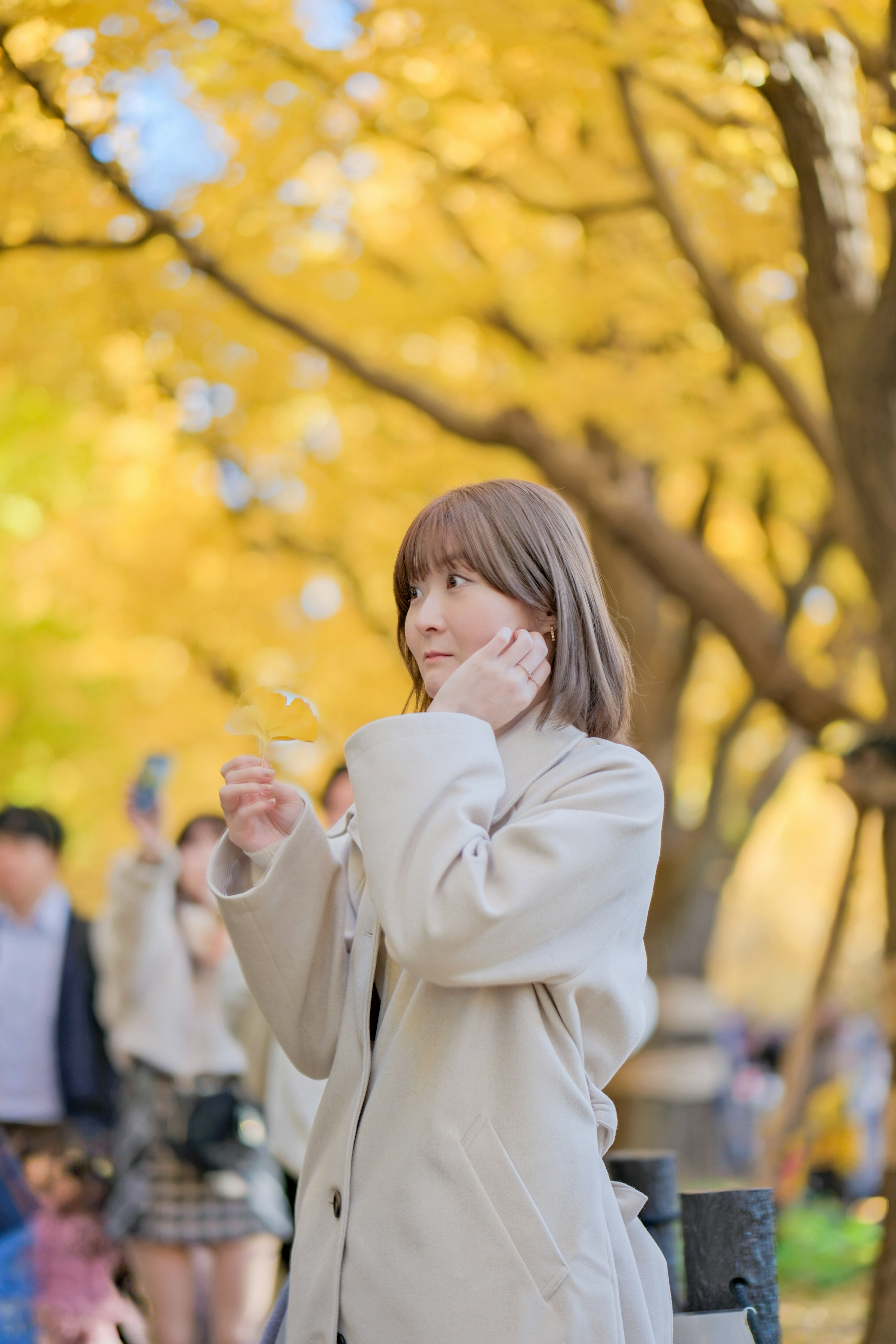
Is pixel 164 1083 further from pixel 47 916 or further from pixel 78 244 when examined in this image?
pixel 78 244

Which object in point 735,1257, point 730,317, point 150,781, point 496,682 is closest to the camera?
point 496,682

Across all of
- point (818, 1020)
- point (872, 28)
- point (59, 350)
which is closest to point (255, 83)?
point (59, 350)

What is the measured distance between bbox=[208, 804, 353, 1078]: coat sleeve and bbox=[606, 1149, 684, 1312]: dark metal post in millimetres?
616

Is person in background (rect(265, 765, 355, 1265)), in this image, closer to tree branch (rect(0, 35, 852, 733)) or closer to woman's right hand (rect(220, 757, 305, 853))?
tree branch (rect(0, 35, 852, 733))

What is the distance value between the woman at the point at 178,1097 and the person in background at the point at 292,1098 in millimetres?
180

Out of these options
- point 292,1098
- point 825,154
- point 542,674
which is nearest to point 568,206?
point 825,154

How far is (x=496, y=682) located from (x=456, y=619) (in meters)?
0.14

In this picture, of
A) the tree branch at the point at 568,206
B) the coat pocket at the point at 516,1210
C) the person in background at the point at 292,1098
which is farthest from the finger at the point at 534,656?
the tree branch at the point at 568,206

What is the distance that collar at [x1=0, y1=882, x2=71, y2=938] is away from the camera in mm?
4809

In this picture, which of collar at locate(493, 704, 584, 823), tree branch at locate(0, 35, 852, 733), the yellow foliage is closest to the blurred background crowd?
the yellow foliage

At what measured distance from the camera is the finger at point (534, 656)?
69.1 inches

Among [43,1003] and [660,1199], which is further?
[43,1003]

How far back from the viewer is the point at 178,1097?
4449mm

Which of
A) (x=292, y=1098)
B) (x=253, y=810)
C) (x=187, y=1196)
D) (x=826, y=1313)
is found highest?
(x=253, y=810)
